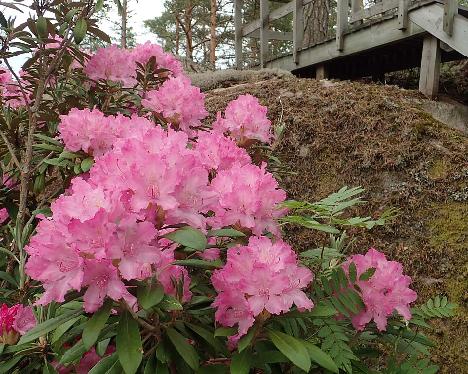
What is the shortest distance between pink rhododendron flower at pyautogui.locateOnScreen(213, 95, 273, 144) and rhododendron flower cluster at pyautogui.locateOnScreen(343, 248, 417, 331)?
0.72 meters

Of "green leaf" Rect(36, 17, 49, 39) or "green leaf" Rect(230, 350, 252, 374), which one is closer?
"green leaf" Rect(230, 350, 252, 374)

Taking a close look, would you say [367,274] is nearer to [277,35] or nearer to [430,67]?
[430,67]

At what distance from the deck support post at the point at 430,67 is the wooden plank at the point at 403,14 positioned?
261mm

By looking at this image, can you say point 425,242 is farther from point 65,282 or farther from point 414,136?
point 65,282

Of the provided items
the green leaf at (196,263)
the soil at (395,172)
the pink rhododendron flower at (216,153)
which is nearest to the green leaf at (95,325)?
the green leaf at (196,263)

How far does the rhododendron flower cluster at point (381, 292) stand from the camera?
1.19 m

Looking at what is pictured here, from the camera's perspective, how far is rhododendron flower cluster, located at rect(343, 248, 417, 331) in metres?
1.19

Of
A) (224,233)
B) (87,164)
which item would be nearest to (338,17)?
(87,164)

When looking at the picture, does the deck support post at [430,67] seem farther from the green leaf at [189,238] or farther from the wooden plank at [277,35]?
the wooden plank at [277,35]

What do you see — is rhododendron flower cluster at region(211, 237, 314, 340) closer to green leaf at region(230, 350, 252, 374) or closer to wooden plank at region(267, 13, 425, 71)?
green leaf at region(230, 350, 252, 374)

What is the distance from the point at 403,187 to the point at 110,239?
223cm

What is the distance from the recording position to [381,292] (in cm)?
121

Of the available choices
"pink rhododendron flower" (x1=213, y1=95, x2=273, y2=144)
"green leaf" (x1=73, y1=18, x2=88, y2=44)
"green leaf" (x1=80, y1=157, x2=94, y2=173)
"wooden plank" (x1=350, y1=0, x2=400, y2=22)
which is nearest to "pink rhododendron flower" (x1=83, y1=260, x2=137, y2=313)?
"green leaf" (x1=80, y1=157, x2=94, y2=173)

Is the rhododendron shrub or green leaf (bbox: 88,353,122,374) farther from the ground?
the rhododendron shrub
